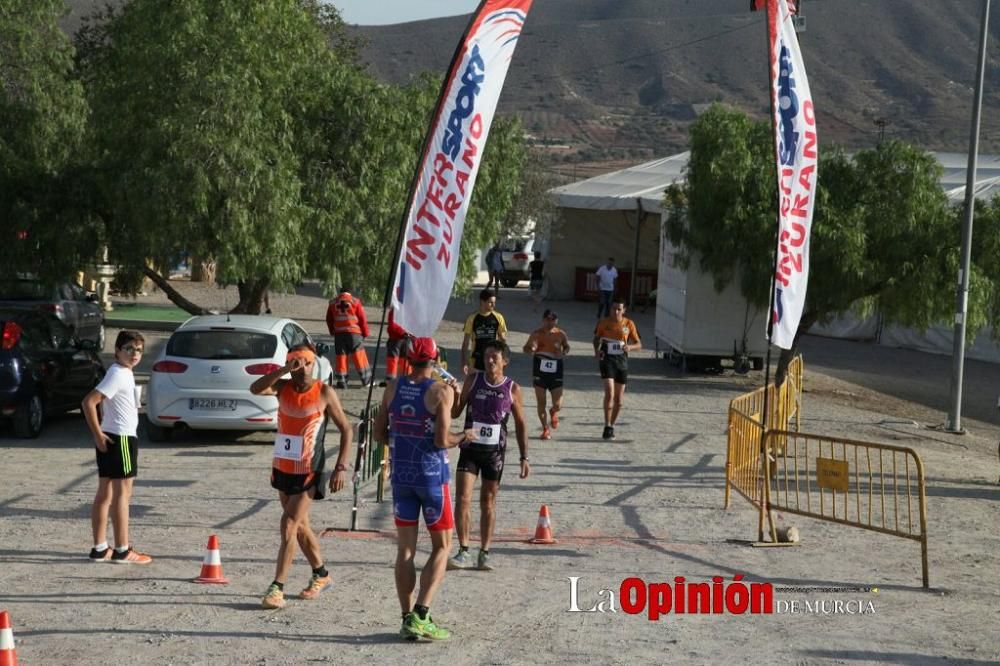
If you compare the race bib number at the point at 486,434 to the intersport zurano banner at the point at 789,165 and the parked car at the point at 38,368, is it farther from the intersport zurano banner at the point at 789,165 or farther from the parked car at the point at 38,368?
the parked car at the point at 38,368

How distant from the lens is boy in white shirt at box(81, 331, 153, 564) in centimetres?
987

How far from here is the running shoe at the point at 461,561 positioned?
1013 centimetres

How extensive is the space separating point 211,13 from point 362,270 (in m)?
4.25

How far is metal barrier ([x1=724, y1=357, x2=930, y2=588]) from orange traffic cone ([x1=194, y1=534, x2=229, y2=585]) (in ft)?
15.5

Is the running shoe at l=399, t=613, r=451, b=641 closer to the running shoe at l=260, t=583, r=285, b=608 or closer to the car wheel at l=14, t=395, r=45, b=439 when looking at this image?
the running shoe at l=260, t=583, r=285, b=608

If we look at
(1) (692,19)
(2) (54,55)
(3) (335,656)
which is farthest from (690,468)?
(1) (692,19)

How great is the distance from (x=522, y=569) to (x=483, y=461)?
88 centimetres

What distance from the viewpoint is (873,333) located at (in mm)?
36125

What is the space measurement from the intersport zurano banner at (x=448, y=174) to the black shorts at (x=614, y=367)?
750 centimetres

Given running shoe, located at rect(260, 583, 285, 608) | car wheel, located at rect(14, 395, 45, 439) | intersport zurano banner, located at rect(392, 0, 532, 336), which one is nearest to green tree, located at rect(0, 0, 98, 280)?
car wheel, located at rect(14, 395, 45, 439)

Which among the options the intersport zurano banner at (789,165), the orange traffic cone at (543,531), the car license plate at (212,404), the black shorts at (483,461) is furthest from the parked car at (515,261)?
the black shorts at (483,461)

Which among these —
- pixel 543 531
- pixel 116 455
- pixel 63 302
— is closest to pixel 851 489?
pixel 543 531

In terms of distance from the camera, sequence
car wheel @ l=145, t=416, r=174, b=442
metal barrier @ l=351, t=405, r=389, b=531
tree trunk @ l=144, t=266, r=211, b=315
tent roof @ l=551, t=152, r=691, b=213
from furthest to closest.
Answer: tent roof @ l=551, t=152, r=691, b=213 → tree trunk @ l=144, t=266, r=211, b=315 → car wheel @ l=145, t=416, r=174, b=442 → metal barrier @ l=351, t=405, r=389, b=531

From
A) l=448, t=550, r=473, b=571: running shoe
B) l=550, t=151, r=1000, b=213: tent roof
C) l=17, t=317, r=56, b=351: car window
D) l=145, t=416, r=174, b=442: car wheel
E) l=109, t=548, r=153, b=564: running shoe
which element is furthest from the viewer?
l=550, t=151, r=1000, b=213: tent roof
